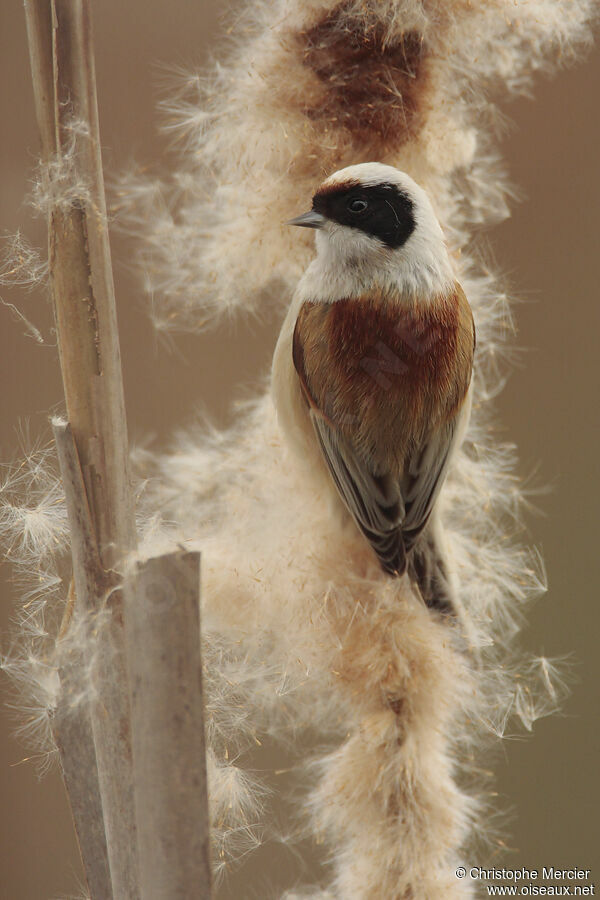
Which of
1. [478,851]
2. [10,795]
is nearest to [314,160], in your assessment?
[478,851]

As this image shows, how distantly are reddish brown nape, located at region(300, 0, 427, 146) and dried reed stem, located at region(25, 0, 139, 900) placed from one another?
0.65 feet

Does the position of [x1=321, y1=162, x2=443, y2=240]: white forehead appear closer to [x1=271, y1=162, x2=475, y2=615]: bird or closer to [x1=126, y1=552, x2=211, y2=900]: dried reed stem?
[x1=271, y1=162, x2=475, y2=615]: bird

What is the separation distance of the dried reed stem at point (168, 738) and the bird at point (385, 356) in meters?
0.20

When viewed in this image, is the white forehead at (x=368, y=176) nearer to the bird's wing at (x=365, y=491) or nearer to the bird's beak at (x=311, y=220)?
the bird's beak at (x=311, y=220)

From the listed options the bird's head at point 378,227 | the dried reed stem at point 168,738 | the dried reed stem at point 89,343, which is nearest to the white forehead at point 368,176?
the bird's head at point 378,227

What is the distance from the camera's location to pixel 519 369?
3.56 ft

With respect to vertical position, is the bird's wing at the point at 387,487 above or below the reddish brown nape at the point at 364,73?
below

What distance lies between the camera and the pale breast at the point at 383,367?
650 mm

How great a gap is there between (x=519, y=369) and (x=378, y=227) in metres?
0.52

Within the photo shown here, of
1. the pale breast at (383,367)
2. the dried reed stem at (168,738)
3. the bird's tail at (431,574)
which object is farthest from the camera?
the bird's tail at (431,574)

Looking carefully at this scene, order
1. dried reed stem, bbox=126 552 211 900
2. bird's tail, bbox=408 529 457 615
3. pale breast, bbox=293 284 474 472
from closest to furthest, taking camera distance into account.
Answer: dried reed stem, bbox=126 552 211 900 → pale breast, bbox=293 284 474 472 → bird's tail, bbox=408 529 457 615

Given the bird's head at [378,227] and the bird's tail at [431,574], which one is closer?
the bird's head at [378,227]

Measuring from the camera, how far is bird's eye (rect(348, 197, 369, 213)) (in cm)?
61

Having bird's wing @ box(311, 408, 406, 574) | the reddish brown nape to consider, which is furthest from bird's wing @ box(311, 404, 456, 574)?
the reddish brown nape
